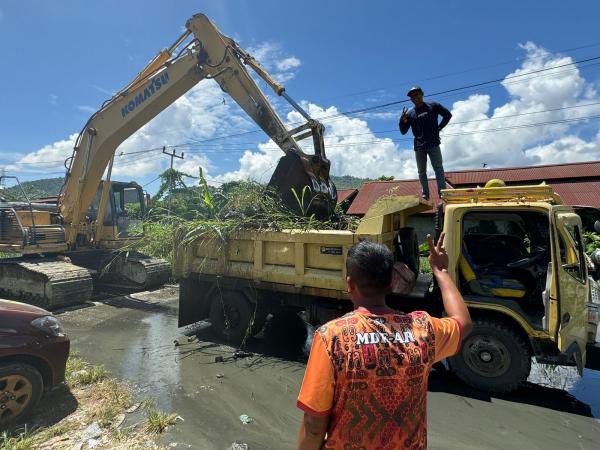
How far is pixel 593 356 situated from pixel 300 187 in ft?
13.9

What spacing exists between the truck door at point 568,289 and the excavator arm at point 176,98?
3083 millimetres

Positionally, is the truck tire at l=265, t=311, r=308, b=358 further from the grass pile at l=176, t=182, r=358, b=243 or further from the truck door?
the truck door

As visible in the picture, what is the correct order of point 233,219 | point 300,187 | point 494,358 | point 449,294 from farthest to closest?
1. point 300,187
2. point 233,219
3. point 494,358
4. point 449,294

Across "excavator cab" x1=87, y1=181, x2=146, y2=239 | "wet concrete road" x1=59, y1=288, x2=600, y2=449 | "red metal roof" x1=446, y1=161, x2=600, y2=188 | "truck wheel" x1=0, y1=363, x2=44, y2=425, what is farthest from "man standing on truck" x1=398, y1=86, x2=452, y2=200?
"red metal roof" x1=446, y1=161, x2=600, y2=188

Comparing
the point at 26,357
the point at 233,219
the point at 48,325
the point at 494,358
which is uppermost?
the point at 233,219

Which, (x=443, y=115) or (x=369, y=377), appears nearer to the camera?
(x=369, y=377)

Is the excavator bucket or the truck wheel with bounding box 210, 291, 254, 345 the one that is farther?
the excavator bucket

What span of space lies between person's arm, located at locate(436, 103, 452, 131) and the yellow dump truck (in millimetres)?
1424

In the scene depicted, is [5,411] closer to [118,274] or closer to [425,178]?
[425,178]

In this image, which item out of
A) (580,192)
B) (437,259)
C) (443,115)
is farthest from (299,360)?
(580,192)

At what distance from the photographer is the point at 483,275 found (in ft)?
14.6

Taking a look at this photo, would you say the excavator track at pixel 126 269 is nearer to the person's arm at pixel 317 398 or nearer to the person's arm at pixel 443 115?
the person's arm at pixel 443 115

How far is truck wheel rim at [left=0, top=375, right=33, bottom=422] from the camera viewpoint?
11.2 feet

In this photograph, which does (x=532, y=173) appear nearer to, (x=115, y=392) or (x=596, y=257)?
(x=596, y=257)
